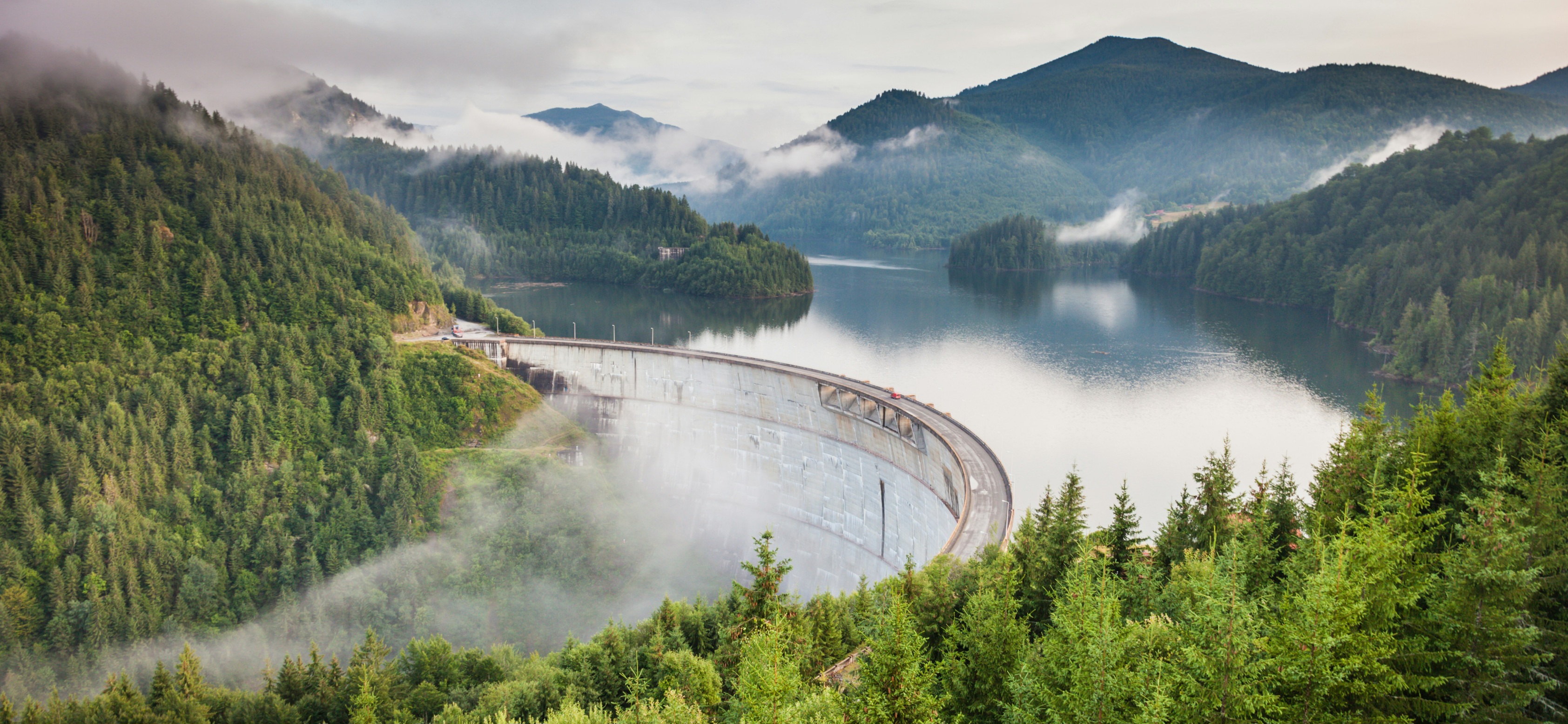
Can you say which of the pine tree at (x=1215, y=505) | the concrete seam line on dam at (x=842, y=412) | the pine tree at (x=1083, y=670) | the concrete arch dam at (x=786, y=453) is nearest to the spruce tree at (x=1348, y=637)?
the pine tree at (x=1083, y=670)

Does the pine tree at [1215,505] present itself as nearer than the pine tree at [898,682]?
No

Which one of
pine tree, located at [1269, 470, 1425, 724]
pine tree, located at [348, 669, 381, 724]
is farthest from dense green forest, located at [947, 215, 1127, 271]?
pine tree, located at [1269, 470, 1425, 724]

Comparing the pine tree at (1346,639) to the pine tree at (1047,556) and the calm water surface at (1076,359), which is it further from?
the calm water surface at (1076,359)

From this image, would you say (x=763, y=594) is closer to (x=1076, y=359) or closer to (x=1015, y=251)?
(x=1076, y=359)

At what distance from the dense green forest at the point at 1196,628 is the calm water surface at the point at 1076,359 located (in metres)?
25.2

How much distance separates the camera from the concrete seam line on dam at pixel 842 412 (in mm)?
35875

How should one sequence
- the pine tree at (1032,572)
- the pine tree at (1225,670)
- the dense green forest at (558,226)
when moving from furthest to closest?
the dense green forest at (558,226)
the pine tree at (1032,572)
the pine tree at (1225,670)

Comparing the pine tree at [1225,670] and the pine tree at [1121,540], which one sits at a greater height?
the pine tree at [1225,670]

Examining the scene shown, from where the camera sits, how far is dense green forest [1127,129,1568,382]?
67250 mm

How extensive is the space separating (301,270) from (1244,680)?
69.6 meters

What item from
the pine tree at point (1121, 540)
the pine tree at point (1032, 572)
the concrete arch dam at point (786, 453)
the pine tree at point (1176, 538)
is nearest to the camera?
the pine tree at point (1032, 572)

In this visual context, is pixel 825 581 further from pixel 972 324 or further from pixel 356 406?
pixel 972 324

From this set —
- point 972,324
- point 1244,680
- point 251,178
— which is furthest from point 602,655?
point 972,324

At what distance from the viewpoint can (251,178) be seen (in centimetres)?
7031
